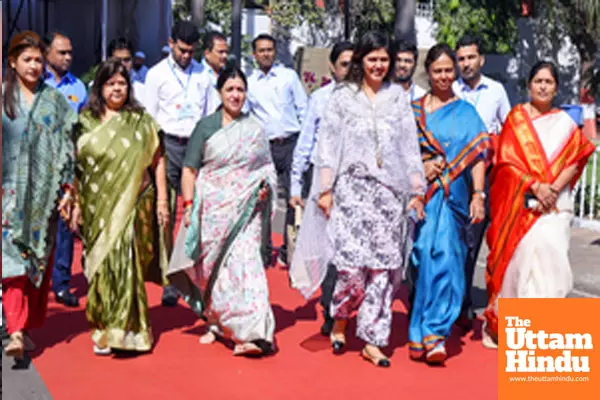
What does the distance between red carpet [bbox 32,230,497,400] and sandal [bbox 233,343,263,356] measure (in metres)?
0.05

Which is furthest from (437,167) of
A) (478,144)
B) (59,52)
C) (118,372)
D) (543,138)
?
(59,52)

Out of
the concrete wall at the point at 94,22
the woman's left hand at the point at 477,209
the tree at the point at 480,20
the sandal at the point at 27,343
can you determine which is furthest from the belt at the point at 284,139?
the tree at the point at 480,20

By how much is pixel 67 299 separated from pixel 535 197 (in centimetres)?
353

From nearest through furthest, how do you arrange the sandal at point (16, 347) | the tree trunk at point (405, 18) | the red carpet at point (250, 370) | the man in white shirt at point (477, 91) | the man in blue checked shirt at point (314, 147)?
the red carpet at point (250, 370)
the sandal at point (16, 347)
the man in blue checked shirt at point (314, 147)
the man in white shirt at point (477, 91)
the tree trunk at point (405, 18)

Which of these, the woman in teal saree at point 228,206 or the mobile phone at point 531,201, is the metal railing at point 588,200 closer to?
the mobile phone at point 531,201

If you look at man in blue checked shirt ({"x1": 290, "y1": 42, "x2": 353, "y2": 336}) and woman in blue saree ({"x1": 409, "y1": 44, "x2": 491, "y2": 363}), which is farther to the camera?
man in blue checked shirt ({"x1": 290, "y1": 42, "x2": 353, "y2": 336})

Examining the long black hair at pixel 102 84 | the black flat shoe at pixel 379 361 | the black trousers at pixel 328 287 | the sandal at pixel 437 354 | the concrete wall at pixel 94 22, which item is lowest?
the black flat shoe at pixel 379 361

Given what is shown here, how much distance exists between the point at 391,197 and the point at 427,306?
72cm

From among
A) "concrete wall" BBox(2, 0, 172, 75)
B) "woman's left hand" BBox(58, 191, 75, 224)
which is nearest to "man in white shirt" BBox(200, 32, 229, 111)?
"woman's left hand" BBox(58, 191, 75, 224)

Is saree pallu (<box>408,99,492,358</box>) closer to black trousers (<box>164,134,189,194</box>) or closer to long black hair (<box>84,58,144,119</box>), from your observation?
long black hair (<box>84,58,144,119</box>)

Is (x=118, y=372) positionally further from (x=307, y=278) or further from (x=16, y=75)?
(x=16, y=75)

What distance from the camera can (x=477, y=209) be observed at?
6176 mm

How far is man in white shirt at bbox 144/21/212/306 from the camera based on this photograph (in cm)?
780

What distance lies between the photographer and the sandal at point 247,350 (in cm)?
596
